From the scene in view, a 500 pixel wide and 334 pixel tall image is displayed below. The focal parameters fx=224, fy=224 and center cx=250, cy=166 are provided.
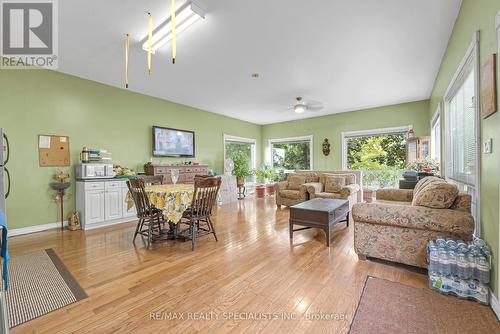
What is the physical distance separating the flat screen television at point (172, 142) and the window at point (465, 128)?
17.9 ft

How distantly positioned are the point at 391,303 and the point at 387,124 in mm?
5741

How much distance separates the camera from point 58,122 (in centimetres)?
407

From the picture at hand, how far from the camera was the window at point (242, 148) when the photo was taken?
7.63 metres

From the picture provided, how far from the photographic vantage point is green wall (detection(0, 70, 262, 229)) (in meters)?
3.65

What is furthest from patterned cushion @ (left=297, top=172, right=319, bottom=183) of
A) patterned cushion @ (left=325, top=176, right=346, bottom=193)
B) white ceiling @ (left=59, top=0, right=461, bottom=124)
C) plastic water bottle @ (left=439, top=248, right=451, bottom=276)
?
plastic water bottle @ (left=439, top=248, right=451, bottom=276)

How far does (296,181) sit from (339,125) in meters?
2.62

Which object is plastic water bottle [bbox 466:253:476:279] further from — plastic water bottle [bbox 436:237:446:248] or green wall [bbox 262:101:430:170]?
green wall [bbox 262:101:430:170]

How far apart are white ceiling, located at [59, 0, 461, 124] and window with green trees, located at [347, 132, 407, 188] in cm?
152

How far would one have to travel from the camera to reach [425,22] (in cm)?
273

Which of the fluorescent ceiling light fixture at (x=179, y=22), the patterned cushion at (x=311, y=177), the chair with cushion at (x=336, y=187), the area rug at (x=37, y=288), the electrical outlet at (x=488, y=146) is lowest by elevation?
the area rug at (x=37, y=288)

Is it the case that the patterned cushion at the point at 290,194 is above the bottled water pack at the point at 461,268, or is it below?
above

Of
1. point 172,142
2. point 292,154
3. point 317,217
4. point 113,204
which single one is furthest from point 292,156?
point 113,204

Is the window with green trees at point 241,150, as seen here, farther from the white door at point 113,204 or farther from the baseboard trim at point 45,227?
the baseboard trim at point 45,227

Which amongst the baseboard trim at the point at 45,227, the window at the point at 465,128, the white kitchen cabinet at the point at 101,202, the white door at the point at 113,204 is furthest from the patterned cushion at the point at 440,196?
the baseboard trim at the point at 45,227
